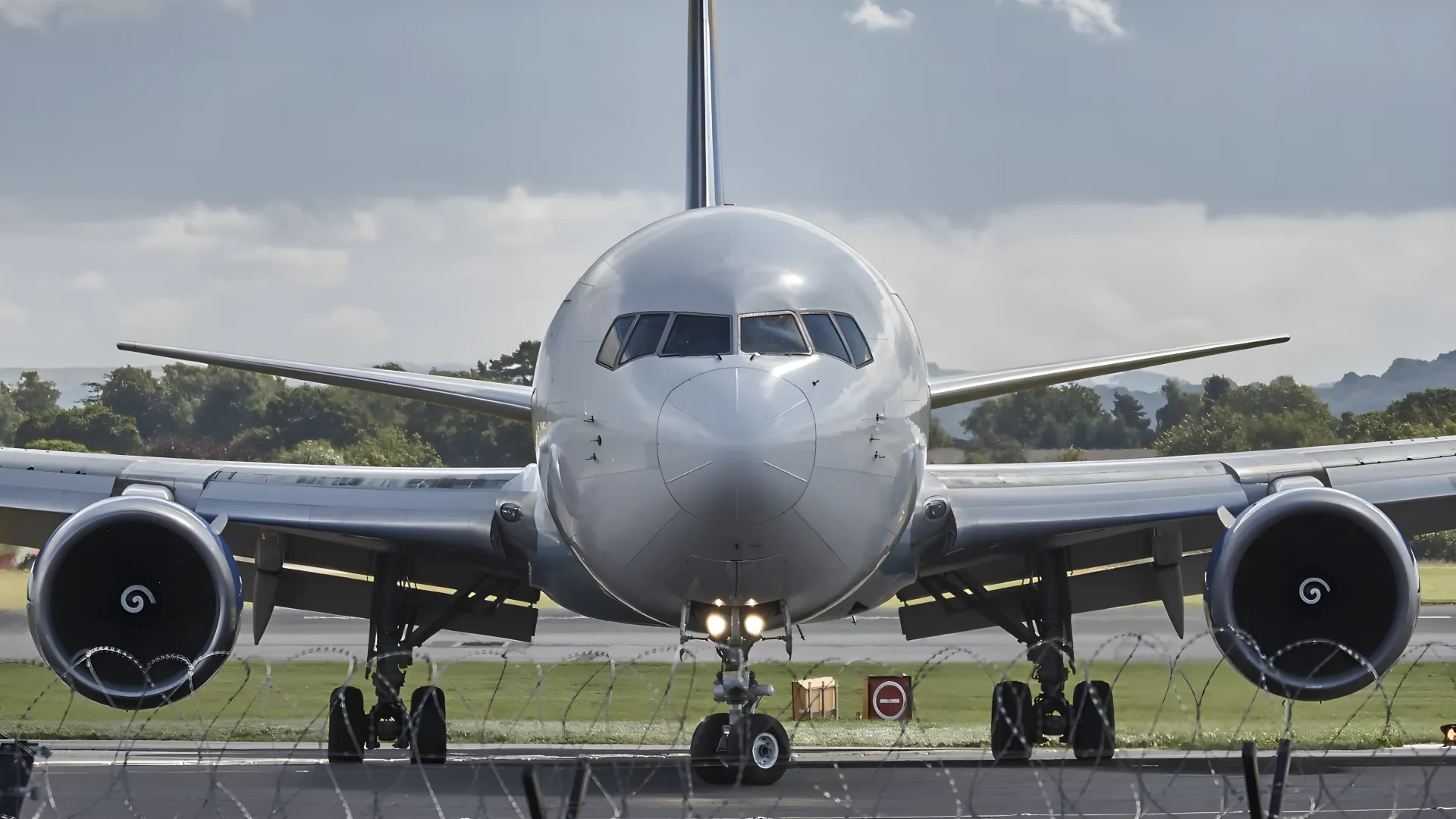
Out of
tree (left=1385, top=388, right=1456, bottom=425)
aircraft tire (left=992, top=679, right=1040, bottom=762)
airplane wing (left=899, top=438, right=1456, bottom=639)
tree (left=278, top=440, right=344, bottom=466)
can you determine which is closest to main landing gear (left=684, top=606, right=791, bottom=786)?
airplane wing (left=899, top=438, right=1456, bottom=639)

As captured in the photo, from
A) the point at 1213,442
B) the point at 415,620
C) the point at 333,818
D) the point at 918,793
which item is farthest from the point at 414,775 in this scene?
the point at 1213,442

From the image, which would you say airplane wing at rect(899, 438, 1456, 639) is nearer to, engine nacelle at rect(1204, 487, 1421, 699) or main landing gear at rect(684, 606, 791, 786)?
engine nacelle at rect(1204, 487, 1421, 699)

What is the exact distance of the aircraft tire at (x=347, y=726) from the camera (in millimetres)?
14867

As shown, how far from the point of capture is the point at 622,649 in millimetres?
24172

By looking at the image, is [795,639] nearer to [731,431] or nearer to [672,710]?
[672,710]

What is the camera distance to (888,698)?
58.4 feet

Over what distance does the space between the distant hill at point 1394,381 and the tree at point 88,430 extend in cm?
2709

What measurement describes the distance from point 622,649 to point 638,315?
13.9 m

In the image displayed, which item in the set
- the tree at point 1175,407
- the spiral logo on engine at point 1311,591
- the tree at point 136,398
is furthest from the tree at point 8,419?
the spiral logo on engine at point 1311,591

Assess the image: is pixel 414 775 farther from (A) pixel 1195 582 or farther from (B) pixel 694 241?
(A) pixel 1195 582

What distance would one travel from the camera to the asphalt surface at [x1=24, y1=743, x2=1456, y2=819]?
36.1 feet

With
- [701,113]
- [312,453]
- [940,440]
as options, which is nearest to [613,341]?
[701,113]

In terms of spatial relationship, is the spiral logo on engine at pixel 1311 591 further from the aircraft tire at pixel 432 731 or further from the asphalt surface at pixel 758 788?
the aircraft tire at pixel 432 731

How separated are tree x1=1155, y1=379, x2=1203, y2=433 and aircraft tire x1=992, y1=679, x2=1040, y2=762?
20810mm
